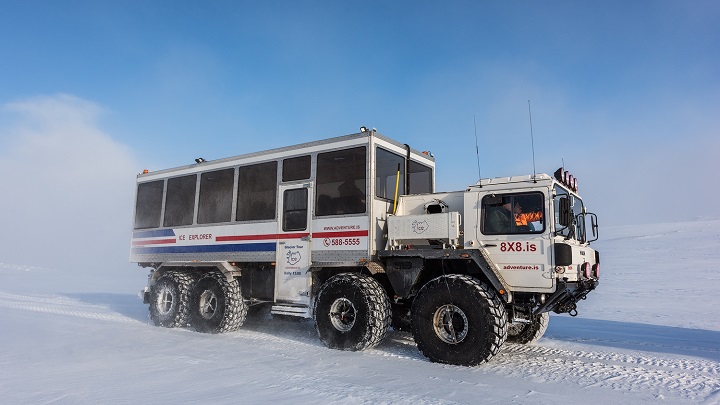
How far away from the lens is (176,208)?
12055 mm

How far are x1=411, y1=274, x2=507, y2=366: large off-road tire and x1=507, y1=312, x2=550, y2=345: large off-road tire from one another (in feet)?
7.24

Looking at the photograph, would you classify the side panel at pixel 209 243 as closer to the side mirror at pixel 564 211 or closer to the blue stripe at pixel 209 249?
the blue stripe at pixel 209 249

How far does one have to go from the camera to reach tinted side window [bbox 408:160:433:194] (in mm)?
9656

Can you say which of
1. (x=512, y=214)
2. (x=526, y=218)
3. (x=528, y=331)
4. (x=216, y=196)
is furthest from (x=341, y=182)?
(x=528, y=331)

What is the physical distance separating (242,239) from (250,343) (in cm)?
253

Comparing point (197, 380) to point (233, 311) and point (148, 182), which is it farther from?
point (148, 182)

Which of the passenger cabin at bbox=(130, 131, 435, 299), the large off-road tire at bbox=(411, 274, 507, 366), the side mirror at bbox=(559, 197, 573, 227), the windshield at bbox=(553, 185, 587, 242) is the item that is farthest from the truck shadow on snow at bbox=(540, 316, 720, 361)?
the passenger cabin at bbox=(130, 131, 435, 299)

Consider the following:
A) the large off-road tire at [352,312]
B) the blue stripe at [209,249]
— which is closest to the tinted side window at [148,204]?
the blue stripe at [209,249]

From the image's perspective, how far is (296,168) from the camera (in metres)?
9.65

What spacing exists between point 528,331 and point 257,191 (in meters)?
6.58

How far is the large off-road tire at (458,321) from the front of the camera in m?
6.83

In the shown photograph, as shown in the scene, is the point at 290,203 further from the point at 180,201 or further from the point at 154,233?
the point at 154,233

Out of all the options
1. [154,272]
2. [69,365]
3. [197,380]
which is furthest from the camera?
[154,272]

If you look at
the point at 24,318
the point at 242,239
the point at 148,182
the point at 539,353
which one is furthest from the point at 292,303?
the point at 24,318
